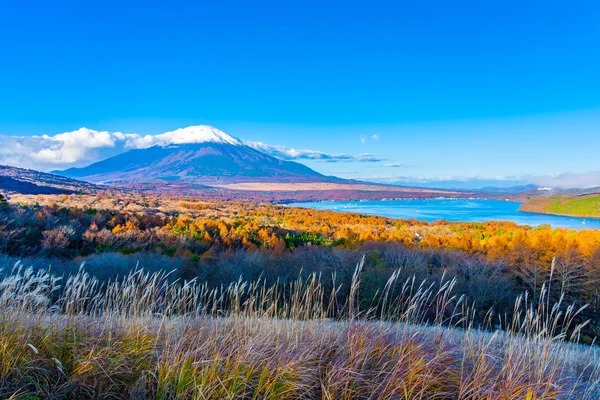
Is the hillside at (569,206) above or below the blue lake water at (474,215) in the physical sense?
above

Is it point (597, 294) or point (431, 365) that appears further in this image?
point (597, 294)

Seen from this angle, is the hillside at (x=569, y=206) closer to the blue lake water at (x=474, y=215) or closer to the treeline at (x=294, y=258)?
the blue lake water at (x=474, y=215)

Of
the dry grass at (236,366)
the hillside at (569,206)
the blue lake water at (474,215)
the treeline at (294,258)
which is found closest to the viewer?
the dry grass at (236,366)

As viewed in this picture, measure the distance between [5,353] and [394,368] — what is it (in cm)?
295

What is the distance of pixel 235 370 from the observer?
259 centimetres

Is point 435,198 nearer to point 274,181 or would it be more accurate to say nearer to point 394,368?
point 274,181

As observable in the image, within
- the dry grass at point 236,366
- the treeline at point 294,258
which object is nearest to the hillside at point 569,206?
the treeline at point 294,258

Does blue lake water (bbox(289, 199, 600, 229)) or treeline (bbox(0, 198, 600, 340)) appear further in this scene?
blue lake water (bbox(289, 199, 600, 229))

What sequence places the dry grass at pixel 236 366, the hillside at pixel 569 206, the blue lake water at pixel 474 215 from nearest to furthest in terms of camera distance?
the dry grass at pixel 236 366
the blue lake water at pixel 474 215
the hillside at pixel 569 206

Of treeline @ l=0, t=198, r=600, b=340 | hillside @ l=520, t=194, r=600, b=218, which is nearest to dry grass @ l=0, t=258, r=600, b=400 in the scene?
treeline @ l=0, t=198, r=600, b=340

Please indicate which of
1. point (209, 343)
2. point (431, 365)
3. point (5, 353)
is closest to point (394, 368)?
point (431, 365)

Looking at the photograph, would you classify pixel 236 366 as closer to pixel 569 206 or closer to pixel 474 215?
pixel 474 215

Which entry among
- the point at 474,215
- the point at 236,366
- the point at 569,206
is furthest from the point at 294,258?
the point at 569,206

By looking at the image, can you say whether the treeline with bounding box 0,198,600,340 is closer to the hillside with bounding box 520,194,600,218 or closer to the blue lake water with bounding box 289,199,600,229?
the blue lake water with bounding box 289,199,600,229
